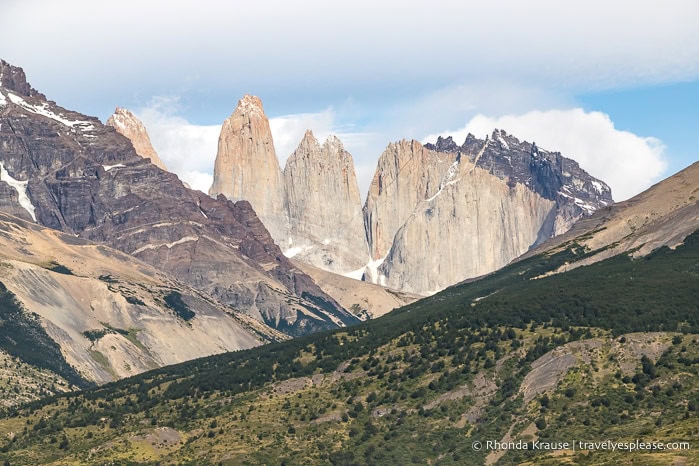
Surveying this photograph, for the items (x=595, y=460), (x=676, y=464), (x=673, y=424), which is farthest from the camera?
(x=673, y=424)

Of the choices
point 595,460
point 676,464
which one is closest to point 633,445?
point 595,460

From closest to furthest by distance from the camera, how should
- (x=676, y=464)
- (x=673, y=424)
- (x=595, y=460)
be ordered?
(x=676, y=464) < (x=595, y=460) < (x=673, y=424)

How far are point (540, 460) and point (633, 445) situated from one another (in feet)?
44.6

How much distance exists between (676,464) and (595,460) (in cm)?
1695

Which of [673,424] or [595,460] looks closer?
[595,460]

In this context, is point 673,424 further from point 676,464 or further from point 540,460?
point 676,464

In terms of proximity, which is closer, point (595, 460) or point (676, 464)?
point (676, 464)

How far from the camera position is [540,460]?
622 feet

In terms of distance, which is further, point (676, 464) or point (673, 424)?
point (673, 424)

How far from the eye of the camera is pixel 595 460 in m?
179

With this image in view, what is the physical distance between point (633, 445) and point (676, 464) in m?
20.3

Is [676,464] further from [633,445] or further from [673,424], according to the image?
[673,424]

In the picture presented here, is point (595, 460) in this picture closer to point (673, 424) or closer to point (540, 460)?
point (540, 460)

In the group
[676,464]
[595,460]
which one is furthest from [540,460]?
[676,464]
